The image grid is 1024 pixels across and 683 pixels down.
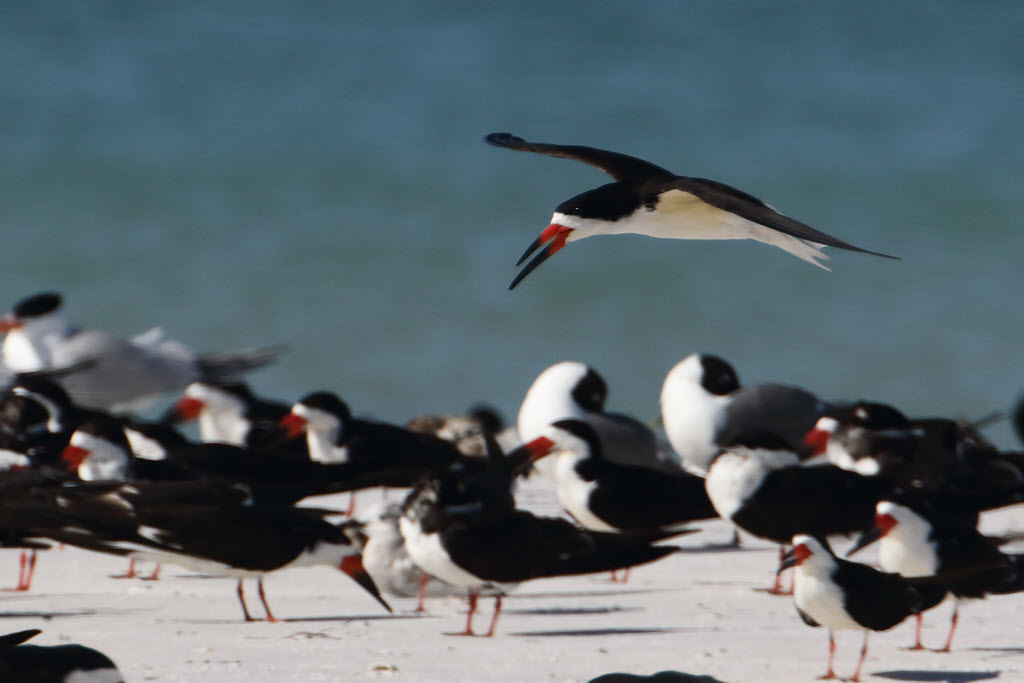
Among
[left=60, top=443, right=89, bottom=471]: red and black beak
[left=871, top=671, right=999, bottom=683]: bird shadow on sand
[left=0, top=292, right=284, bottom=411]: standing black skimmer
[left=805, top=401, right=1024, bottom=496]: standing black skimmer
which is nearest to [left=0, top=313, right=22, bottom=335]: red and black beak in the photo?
[left=0, top=292, right=284, bottom=411]: standing black skimmer

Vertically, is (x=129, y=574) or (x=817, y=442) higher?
(x=817, y=442)

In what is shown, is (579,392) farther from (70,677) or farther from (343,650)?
(70,677)

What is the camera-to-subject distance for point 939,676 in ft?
15.8

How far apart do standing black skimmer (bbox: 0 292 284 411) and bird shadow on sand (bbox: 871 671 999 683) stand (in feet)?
26.9

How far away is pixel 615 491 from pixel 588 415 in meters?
2.02

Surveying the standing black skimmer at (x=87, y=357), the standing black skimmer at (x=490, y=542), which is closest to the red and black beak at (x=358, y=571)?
the standing black skimmer at (x=490, y=542)

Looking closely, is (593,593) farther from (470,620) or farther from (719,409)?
(719,409)

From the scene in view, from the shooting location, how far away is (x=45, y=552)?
7.41m

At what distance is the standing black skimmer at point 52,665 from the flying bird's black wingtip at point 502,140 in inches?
90.5

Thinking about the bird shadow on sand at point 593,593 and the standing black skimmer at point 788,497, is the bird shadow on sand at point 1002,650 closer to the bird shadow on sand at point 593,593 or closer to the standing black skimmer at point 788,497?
the standing black skimmer at point 788,497

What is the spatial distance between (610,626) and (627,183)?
1.75 m

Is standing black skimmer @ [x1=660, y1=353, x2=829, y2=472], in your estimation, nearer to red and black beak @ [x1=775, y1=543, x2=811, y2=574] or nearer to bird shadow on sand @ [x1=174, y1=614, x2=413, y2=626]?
bird shadow on sand @ [x1=174, y1=614, x2=413, y2=626]

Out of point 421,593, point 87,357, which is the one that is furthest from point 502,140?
point 87,357

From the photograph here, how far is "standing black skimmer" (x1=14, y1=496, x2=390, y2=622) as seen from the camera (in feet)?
18.7
